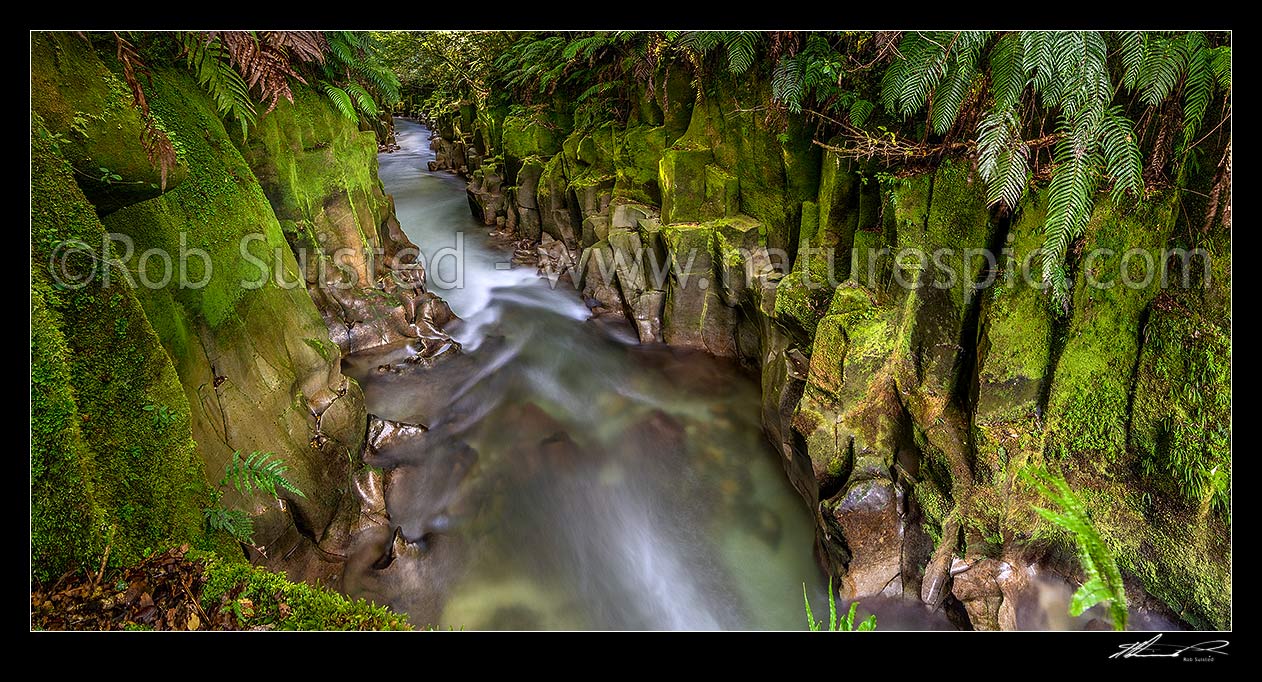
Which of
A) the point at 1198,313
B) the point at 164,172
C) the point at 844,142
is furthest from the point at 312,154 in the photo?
the point at 1198,313

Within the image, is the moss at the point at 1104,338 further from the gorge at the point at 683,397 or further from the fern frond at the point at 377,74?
the fern frond at the point at 377,74

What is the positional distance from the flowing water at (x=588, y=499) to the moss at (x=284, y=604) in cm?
282

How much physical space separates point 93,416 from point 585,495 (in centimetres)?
434

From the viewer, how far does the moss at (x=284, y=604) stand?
6.00ft

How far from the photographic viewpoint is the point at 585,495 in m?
5.77

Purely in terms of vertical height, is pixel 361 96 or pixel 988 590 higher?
pixel 361 96

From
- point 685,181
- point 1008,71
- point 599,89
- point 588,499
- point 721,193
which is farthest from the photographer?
point 599,89

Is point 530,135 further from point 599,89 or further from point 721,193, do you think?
point 721,193

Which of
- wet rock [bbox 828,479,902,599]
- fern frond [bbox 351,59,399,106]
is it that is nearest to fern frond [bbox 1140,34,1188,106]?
wet rock [bbox 828,479,902,599]

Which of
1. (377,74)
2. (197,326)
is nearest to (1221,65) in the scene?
(197,326)
